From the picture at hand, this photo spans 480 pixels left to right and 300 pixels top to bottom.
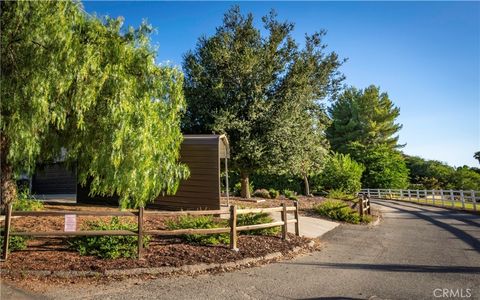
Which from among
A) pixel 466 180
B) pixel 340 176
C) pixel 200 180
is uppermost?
pixel 340 176

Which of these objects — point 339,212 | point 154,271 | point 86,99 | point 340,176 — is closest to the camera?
point 154,271

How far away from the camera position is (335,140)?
182 feet

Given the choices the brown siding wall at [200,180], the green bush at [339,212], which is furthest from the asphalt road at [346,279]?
the brown siding wall at [200,180]

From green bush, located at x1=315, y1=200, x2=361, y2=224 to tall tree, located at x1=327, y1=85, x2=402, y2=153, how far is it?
38023 mm

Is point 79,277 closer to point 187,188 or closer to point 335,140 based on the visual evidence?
point 187,188

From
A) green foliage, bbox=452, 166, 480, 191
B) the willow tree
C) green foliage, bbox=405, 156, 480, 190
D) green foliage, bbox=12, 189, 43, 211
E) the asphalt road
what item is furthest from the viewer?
green foliage, bbox=405, 156, 480, 190

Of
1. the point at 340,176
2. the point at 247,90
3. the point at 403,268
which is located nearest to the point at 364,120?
the point at 340,176

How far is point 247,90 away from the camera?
1984 cm

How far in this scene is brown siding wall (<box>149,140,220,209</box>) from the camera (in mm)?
14094

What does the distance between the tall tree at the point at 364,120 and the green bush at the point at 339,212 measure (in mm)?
38023

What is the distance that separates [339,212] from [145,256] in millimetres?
Answer: 10815

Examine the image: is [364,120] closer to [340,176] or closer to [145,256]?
[340,176]

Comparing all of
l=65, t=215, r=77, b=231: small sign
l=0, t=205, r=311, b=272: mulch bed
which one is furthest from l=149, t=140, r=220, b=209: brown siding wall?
l=65, t=215, r=77, b=231: small sign

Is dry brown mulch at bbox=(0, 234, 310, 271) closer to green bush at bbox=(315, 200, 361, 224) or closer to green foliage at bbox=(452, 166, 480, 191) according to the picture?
green bush at bbox=(315, 200, 361, 224)
